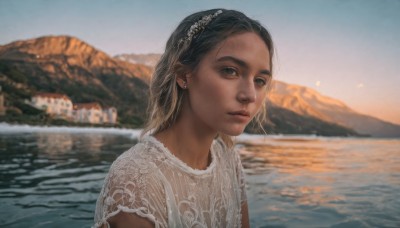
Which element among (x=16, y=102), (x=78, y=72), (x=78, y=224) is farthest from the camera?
(x=78, y=72)

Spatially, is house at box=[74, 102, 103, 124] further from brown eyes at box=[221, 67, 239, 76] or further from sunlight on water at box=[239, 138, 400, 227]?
brown eyes at box=[221, 67, 239, 76]

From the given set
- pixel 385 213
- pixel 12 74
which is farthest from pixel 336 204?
pixel 12 74

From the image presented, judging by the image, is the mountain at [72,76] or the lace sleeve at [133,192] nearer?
the lace sleeve at [133,192]

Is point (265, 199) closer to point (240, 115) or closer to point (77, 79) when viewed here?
point (240, 115)

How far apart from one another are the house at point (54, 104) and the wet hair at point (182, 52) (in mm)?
80434

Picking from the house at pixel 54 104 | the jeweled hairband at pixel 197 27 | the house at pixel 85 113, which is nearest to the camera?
the jeweled hairband at pixel 197 27

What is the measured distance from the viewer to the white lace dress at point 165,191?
1598 mm

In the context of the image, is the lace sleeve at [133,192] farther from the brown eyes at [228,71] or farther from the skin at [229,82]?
the brown eyes at [228,71]

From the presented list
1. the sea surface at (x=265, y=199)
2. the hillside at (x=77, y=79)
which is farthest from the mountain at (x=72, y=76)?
the sea surface at (x=265, y=199)

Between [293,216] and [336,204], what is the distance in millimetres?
1480

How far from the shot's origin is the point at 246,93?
6.37 ft

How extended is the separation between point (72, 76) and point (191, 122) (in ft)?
485

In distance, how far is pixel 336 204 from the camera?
5871 millimetres

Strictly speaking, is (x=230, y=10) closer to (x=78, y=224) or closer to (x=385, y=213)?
(x=78, y=224)
